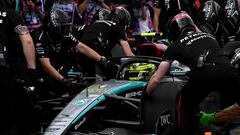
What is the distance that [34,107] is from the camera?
690 cm

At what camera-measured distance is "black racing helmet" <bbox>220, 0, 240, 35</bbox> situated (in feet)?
30.4

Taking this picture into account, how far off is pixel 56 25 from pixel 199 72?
106 inches

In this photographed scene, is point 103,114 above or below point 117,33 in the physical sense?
below

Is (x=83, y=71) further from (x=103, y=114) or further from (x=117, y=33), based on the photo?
(x=103, y=114)

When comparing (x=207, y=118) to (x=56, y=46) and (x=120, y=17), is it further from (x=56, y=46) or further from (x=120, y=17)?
(x=120, y=17)

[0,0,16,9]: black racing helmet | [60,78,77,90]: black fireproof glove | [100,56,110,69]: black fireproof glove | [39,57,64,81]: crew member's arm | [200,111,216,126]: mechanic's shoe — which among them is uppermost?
[0,0,16,9]: black racing helmet

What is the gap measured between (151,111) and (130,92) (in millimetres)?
446

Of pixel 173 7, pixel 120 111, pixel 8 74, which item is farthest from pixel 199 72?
pixel 173 7

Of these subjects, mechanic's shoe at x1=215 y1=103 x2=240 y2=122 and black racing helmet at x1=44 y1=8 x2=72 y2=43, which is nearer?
mechanic's shoe at x1=215 y1=103 x2=240 y2=122

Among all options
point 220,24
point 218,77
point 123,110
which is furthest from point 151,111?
point 220,24

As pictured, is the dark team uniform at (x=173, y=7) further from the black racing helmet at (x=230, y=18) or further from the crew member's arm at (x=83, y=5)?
the crew member's arm at (x=83, y=5)

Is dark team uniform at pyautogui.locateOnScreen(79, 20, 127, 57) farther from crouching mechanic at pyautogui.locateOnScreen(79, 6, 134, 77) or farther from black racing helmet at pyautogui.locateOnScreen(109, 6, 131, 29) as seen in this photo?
black racing helmet at pyautogui.locateOnScreen(109, 6, 131, 29)

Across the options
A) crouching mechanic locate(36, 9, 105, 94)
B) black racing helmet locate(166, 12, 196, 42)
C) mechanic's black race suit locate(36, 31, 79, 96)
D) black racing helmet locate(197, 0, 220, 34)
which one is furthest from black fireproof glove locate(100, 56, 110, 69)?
black racing helmet locate(197, 0, 220, 34)

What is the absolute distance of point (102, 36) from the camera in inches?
323
